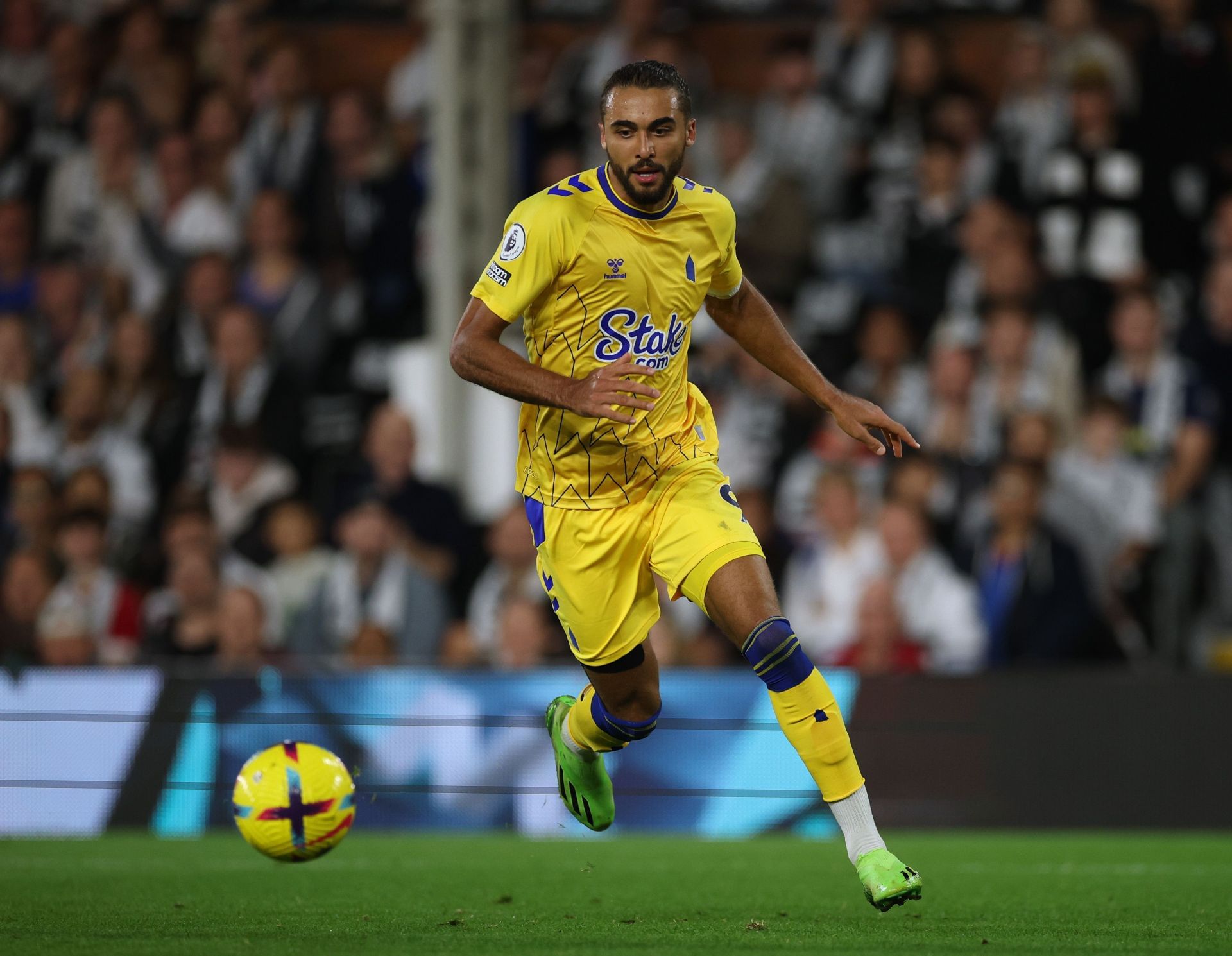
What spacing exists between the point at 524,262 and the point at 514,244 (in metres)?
0.08

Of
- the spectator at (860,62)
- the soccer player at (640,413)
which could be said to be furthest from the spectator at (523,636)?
the spectator at (860,62)

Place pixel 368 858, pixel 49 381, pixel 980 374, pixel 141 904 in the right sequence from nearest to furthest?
pixel 141 904 < pixel 368 858 < pixel 980 374 < pixel 49 381

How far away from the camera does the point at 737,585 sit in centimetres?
627

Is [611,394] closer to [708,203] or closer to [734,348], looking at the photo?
[708,203]

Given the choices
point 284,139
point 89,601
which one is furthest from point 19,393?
point 284,139

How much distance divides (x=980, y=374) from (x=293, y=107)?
594 centimetres

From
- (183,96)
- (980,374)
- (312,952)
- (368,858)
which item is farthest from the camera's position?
(183,96)

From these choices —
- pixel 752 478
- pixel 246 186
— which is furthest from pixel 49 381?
pixel 752 478

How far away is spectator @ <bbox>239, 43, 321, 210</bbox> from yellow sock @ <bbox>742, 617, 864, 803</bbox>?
919 centimetres

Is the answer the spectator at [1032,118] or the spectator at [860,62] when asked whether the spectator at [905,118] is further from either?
the spectator at [1032,118]

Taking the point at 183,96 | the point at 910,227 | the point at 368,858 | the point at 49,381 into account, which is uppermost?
the point at 183,96

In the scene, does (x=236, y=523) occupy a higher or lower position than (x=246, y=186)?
lower

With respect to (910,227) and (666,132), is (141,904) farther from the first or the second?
(910,227)

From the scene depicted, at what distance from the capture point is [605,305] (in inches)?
256
